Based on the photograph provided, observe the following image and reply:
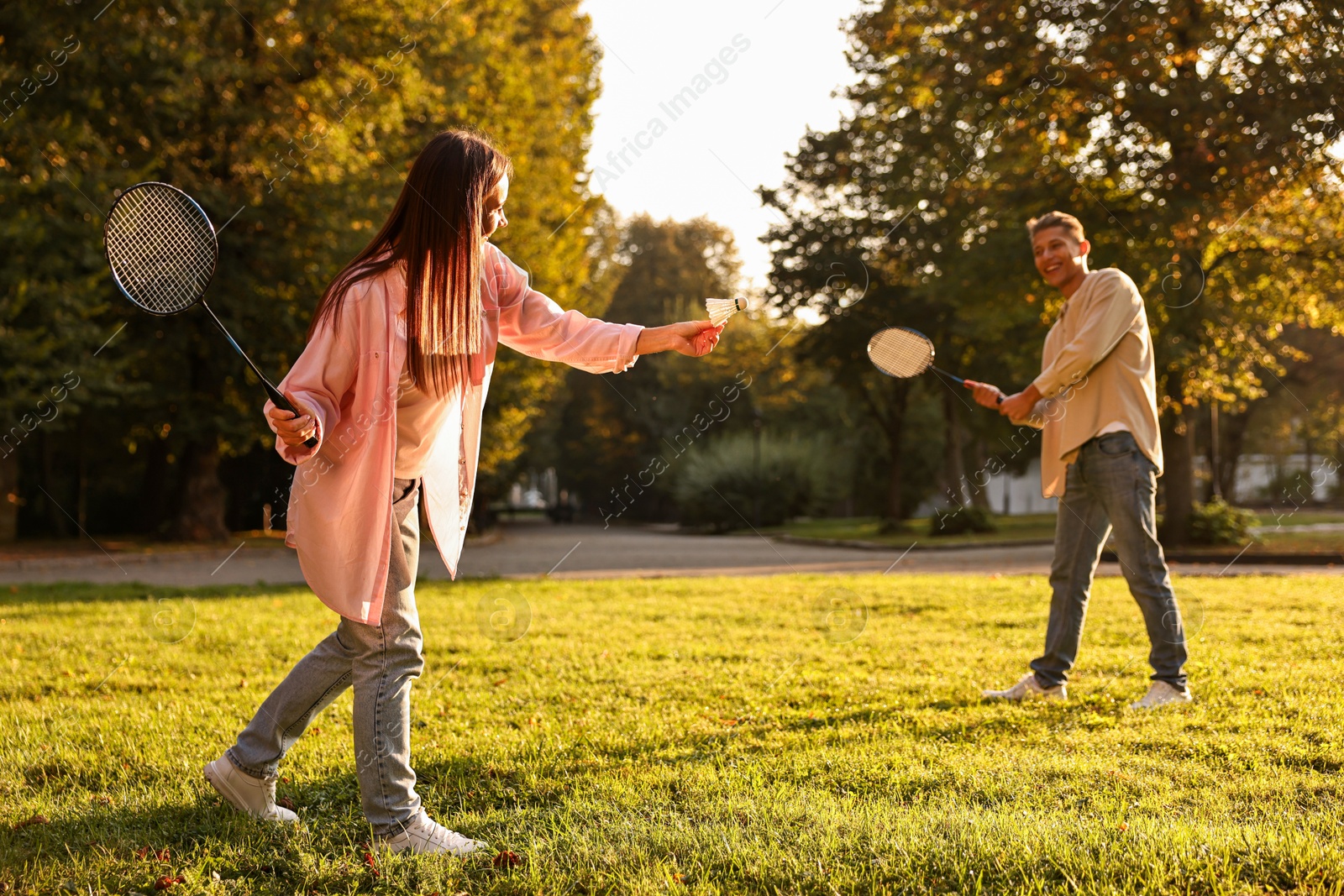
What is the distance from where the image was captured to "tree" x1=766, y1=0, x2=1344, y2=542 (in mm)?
13922

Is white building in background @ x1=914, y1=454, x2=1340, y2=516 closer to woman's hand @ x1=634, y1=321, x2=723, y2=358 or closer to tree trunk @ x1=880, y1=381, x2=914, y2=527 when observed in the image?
tree trunk @ x1=880, y1=381, x2=914, y2=527

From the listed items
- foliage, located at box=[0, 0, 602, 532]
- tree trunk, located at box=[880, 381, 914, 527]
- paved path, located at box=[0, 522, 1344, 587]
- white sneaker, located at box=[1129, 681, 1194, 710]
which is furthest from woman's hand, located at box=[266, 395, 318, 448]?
tree trunk, located at box=[880, 381, 914, 527]

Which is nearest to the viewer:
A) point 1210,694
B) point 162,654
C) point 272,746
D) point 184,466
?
point 272,746

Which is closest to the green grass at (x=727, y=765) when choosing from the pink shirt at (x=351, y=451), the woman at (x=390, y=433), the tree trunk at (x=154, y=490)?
the woman at (x=390, y=433)

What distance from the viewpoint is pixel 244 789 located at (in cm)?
342

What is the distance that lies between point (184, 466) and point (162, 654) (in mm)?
16363

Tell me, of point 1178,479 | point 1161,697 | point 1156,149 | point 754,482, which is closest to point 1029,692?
point 1161,697

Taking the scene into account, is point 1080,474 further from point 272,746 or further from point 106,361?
point 106,361

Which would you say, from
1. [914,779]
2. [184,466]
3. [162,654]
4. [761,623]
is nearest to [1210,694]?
[914,779]

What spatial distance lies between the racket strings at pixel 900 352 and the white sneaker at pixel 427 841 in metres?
3.58

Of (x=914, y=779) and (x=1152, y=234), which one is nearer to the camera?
(x=914, y=779)

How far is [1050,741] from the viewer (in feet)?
14.1

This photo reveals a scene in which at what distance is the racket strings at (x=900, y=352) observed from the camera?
227 inches

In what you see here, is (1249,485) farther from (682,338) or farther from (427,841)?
(427,841)
